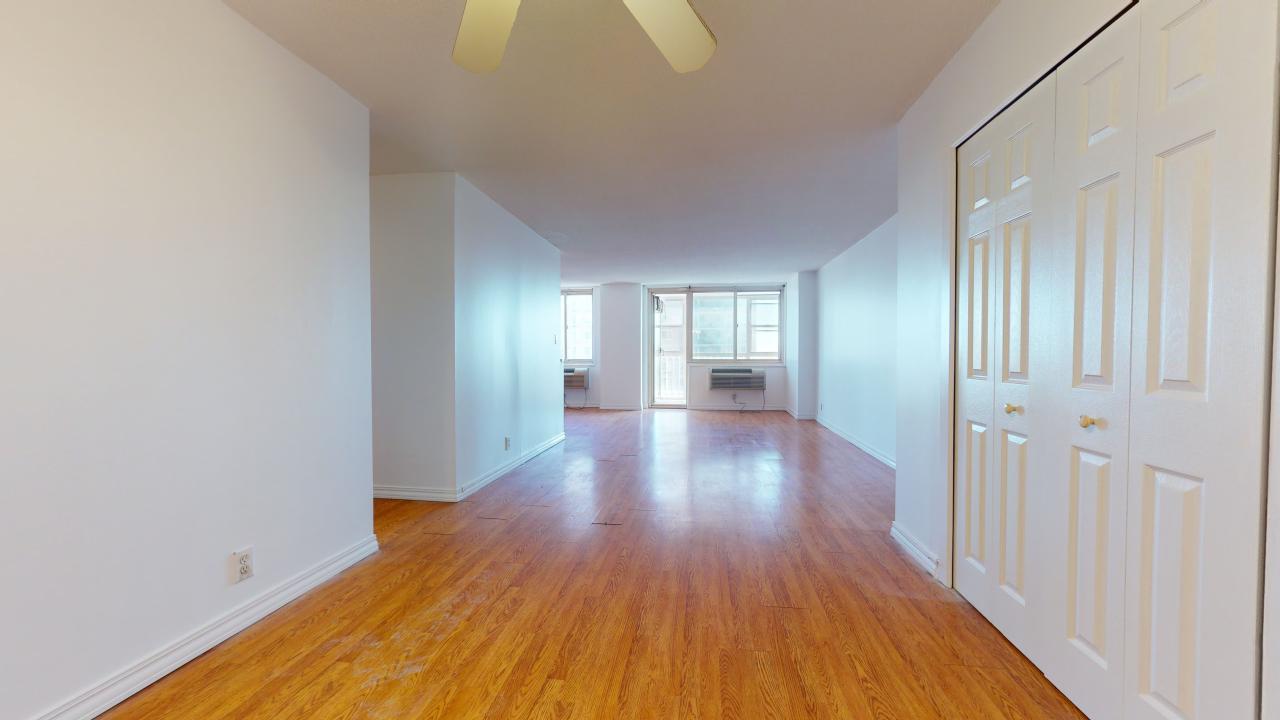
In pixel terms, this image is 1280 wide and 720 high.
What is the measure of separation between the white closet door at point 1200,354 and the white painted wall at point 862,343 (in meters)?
3.28

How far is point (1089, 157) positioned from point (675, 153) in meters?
2.20

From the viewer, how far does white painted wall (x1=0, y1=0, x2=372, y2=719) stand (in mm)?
1378

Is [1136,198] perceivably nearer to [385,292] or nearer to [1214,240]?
[1214,240]

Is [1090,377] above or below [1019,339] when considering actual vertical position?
below

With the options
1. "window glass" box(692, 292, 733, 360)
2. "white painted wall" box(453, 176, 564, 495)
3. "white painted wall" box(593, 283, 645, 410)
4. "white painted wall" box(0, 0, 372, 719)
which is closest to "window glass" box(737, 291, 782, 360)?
"window glass" box(692, 292, 733, 360)

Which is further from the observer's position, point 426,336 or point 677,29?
point 426,336

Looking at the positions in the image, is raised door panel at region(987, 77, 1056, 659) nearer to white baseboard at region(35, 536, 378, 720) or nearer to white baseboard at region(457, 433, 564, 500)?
white baseboard at region(35, 536, 378, 720)

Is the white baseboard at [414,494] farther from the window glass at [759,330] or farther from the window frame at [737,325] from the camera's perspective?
the window glass at [759,330]

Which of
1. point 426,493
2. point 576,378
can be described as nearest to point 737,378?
point 576,378

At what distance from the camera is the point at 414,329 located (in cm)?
374

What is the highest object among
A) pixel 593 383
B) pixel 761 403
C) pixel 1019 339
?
pixel 1019 339

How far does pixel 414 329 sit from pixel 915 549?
348 cm

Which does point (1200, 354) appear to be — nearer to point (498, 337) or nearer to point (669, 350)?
point (498, 337)

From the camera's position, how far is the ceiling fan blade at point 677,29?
1319mm
